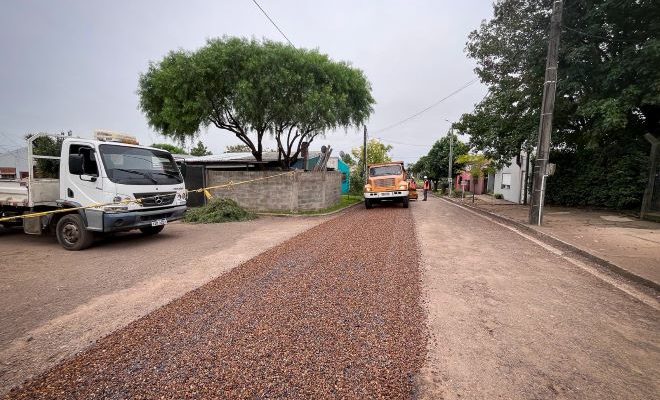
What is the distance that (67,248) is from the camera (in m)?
6.93

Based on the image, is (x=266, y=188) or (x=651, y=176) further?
(x=266, y=188)

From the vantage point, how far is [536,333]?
325cm

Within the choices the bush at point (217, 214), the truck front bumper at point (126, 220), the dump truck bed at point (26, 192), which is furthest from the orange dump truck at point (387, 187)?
the dump truck bed at point (26, 192)

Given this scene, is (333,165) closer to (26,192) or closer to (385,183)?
(385,183)

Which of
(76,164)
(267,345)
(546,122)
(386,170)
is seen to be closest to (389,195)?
(386,170)

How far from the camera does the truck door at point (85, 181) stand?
6.65 m

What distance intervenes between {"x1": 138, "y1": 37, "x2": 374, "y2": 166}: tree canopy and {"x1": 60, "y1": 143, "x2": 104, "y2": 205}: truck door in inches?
263

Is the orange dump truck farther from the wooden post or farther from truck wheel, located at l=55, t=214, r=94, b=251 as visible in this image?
truck wheel, located at l=55, t=214, r=94, b=251

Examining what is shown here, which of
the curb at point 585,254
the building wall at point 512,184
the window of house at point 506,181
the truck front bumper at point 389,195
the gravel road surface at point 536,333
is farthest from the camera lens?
the window of house at point 506,181

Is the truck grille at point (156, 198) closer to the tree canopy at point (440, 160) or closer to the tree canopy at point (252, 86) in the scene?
the tree canopy at point (252, 86)

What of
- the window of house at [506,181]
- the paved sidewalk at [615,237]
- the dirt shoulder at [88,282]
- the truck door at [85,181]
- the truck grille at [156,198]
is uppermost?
the window of house at [506,181]

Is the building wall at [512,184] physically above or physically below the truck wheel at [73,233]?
above

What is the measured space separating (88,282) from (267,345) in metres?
3.75

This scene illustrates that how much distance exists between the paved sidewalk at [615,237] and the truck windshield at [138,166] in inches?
387
